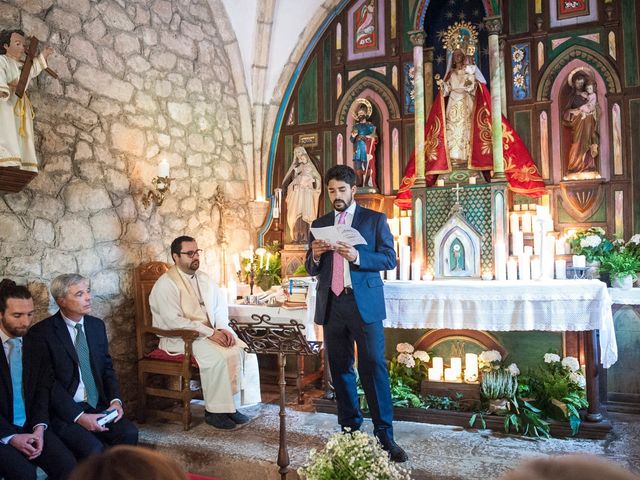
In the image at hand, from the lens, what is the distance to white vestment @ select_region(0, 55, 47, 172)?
4.01 meters

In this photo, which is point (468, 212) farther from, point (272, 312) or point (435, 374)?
point (272, 312)

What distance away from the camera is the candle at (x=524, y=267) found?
18.3 ft

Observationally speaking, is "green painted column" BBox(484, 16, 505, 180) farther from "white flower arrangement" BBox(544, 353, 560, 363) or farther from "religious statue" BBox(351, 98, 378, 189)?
"white flower arrangement" BBox(544, 353, 560, 363)

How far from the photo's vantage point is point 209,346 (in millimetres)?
4988

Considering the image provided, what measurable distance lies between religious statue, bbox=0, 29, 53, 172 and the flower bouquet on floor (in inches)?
117

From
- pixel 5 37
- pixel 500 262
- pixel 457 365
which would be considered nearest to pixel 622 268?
pixel 500 262

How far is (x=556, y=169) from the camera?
20.4 ft

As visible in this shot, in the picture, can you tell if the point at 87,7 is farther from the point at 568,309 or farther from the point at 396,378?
the point at 568,309

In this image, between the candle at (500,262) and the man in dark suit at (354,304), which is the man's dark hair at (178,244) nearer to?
the man in dark suit at (354,304)

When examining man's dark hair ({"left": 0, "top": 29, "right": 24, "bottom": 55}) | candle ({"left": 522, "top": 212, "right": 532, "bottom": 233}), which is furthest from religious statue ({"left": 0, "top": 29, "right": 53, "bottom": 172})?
candle ({"left": 522, "top": 212, "right": 532, "bottom": 233})

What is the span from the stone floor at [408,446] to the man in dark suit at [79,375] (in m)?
0.76

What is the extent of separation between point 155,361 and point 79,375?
1.34 meters

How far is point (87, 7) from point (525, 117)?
4.59 m

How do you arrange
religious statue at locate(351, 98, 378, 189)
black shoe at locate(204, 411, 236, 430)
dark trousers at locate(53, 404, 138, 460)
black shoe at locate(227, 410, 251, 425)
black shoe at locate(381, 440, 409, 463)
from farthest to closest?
religious statue at locate(351, 98, 378, 189) → black shoe at locate(227, 410, 251, 425) → black shoe at locate(204, 411, 236, 430) → black shoe at locate(381, 440, 409, 463) → dark trousers at locate(53, 404, 138, 460)
